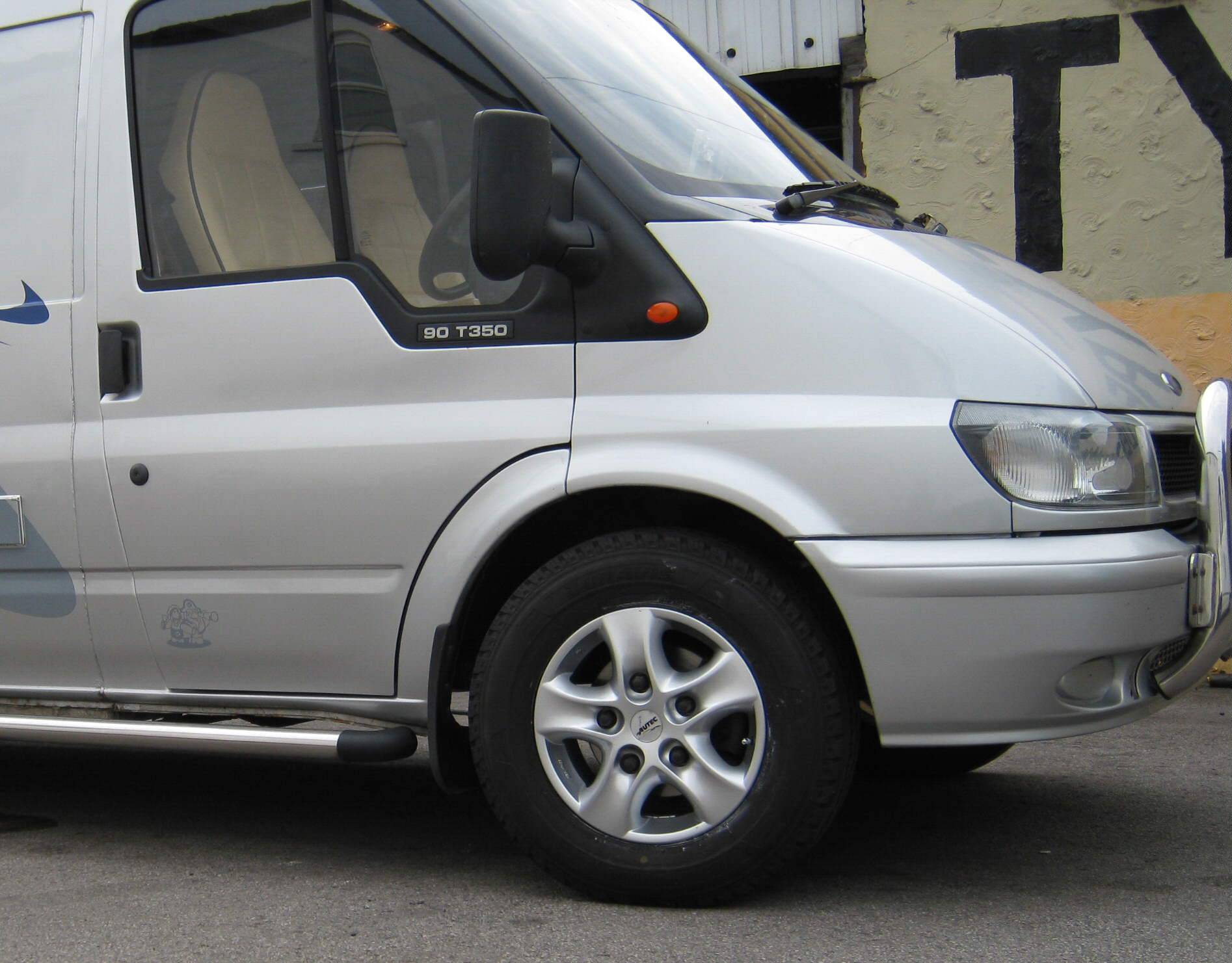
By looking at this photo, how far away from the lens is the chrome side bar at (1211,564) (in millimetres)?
2986

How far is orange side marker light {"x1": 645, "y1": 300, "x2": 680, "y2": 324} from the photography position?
306 centimetres

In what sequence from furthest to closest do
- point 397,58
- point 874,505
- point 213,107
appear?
point 213,107 → point 397,58 → point 874,505

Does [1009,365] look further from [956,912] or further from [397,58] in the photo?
[397,58]

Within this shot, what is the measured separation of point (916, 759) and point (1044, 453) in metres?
1.67

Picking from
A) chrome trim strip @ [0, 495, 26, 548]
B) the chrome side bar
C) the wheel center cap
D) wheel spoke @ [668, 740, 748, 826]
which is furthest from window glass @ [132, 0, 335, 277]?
the chrome side bar

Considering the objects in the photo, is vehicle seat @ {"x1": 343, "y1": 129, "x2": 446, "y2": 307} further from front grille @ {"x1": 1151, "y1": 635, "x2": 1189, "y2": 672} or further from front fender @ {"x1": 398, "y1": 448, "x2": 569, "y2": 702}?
front grille @ {"x1": 1151, "y1": 635, "x2": 1189, "y2": 672}

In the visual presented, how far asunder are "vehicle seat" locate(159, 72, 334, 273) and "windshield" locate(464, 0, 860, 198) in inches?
25.2

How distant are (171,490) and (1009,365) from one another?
1.97 meters

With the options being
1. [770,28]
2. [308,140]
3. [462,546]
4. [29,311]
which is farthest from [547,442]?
[770,28]

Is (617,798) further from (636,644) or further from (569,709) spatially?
(636,644)

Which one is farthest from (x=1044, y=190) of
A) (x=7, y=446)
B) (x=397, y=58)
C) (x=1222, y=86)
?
(x=7, y=446)

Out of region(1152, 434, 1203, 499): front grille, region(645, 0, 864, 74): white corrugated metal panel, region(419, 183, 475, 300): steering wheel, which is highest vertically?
region(645, 0, 864, 74): white corrugated metal panel

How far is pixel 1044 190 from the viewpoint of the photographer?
26.2 ft

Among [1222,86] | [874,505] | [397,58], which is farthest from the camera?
[1222,86]
